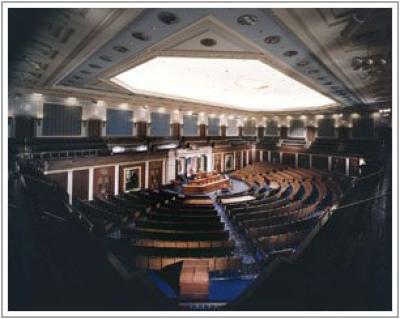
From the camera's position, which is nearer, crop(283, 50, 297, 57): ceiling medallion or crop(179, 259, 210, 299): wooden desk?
crop(179, 259, 210, 299): wooden desk

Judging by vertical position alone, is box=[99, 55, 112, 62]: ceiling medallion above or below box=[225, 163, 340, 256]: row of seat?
above

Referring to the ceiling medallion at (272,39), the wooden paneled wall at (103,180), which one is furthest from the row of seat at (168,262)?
the wooden paneled wall at (103,180)

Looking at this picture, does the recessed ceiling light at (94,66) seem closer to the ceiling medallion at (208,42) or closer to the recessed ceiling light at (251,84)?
the ceiling medallion at (208,42)

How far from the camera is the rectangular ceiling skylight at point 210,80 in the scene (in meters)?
8.81

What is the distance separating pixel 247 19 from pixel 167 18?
1552 mm

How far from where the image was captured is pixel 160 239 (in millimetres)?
6004

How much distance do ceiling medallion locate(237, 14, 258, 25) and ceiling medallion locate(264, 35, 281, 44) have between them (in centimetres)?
92

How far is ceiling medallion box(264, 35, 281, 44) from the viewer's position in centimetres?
520

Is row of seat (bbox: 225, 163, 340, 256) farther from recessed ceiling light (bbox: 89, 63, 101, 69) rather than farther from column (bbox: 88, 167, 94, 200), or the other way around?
column (bbox: 88, 167, 94, 200)

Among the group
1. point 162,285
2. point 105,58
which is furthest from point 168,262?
point 105,58

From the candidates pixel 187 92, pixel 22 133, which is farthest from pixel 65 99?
pixel 187 92

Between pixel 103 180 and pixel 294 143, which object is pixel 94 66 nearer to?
pixel 103 180

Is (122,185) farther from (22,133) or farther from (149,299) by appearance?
(149,299)

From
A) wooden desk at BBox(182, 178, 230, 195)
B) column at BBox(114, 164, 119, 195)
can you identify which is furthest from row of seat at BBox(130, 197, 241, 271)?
wooden desk at BBox(182, 178, 230, 195)
